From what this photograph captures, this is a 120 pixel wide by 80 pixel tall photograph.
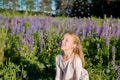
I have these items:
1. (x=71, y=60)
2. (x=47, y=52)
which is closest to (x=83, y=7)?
(x=47, y=52)

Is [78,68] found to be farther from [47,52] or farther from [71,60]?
[47,52]

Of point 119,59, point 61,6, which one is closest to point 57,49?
point 119,59

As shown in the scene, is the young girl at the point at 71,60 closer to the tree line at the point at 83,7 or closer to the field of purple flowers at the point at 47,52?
the field of purple flowers at the point at 47,52

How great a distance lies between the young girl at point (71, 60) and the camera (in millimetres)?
4840

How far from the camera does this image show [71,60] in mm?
4934

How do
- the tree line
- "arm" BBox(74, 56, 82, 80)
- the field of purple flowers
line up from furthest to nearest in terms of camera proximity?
the tree line → the field of purple flowers → "arm" BBox(74, 56, 82, 80)

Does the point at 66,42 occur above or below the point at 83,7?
above

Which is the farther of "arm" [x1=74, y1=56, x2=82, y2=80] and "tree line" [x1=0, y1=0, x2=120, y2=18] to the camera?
"tree line" [x1=0, y1=0, x2=120, y2=18]

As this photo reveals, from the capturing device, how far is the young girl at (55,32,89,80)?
15.9 ft

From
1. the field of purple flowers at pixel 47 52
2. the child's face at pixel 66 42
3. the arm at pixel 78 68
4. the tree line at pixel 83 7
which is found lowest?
the tree line at pixel 83 7

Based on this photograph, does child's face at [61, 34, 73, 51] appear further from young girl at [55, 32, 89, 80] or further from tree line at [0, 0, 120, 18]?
tree line at [0, 0, 120, 18]

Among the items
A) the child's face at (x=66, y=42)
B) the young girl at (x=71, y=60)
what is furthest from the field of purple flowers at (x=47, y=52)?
the child's face at (x=66, y=42)

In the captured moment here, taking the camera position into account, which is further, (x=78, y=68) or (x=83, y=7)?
(x=83, y=7)

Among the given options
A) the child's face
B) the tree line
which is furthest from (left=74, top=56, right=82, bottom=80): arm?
the tree line
